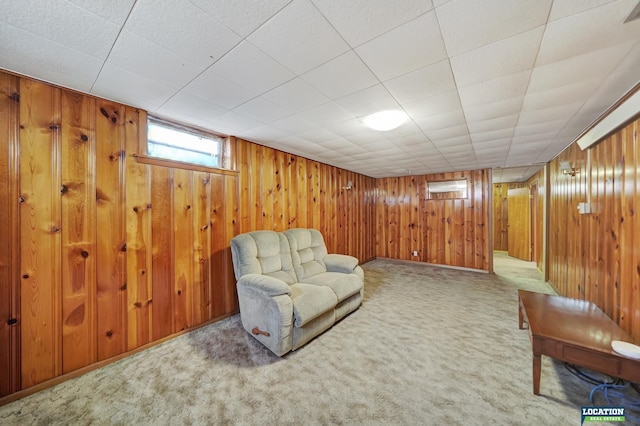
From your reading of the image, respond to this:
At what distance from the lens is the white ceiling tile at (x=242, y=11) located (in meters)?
1.07

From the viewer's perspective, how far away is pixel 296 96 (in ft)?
6.38

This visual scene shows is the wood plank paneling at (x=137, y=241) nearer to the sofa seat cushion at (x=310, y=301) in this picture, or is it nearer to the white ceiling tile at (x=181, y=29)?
the white ceiling tile at (x=181, y=29)

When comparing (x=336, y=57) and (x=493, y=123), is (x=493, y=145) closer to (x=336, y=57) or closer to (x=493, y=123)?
(x=493, y=123)

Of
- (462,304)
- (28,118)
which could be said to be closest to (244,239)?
(28,118)

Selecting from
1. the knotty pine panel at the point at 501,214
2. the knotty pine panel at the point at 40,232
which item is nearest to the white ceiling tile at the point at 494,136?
the knotty pine panel at the point at 40,232

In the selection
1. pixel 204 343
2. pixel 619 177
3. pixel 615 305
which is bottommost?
pixel 204 343

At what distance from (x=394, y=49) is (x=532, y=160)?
440 centimetres

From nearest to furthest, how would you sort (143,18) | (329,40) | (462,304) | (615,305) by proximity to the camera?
(143,18) → (329,40) → (615,305) → (462,304)

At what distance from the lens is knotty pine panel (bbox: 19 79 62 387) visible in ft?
5.46

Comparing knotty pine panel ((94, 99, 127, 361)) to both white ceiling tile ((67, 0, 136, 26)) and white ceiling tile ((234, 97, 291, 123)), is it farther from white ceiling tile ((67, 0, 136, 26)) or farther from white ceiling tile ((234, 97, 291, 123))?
white ceiling tile ((67, 0, 136, 26))

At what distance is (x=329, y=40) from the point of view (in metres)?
1.30

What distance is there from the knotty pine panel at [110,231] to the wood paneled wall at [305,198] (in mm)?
1233

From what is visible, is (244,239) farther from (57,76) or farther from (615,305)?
(615,305)
